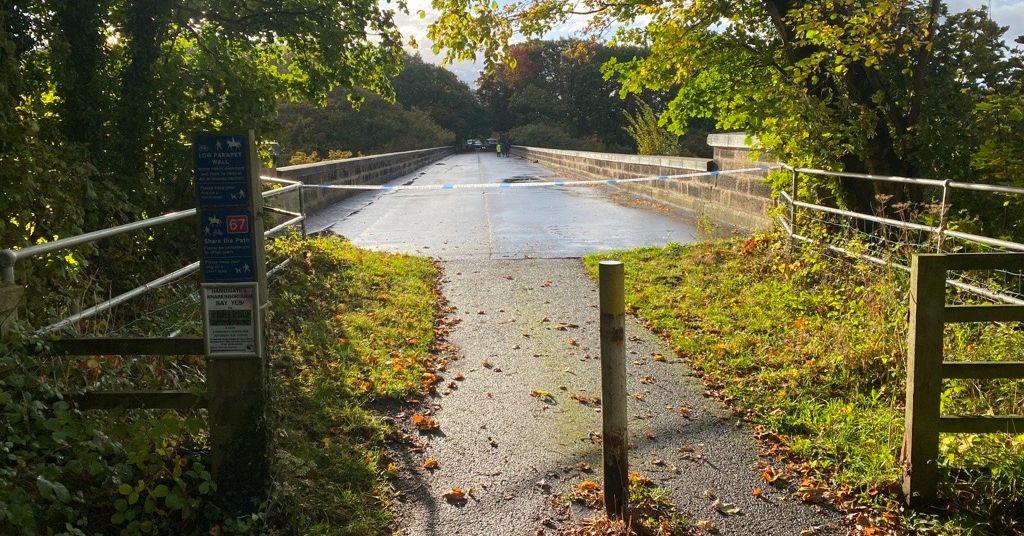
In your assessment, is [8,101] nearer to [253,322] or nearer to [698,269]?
[253,322]

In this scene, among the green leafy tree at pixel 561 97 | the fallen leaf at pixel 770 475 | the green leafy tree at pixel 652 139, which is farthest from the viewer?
the green leafy tree at pixel 561 97

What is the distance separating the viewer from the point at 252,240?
354 cm

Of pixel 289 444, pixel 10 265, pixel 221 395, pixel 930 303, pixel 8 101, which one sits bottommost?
pixel 289 444

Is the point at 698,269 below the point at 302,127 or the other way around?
below

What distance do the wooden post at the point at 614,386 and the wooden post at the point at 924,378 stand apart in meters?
1.44

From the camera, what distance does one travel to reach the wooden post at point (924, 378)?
12.7 feet

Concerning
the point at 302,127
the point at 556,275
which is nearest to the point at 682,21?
the point at 556,275

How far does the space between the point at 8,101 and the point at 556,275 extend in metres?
6.44

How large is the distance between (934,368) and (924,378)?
0.22 ft

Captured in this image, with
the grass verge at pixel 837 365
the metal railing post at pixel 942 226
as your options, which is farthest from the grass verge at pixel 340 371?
the metal railing post at pixel 942 226

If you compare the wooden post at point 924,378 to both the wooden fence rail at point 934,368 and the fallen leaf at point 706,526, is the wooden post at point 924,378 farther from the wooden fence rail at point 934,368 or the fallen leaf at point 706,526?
the fallen leaf at point 706,526

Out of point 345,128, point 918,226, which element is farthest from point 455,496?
point 345,128

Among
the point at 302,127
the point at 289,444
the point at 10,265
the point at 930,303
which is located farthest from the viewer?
the point at 302,127

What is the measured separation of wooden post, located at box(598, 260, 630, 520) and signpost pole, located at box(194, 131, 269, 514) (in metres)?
1.57
